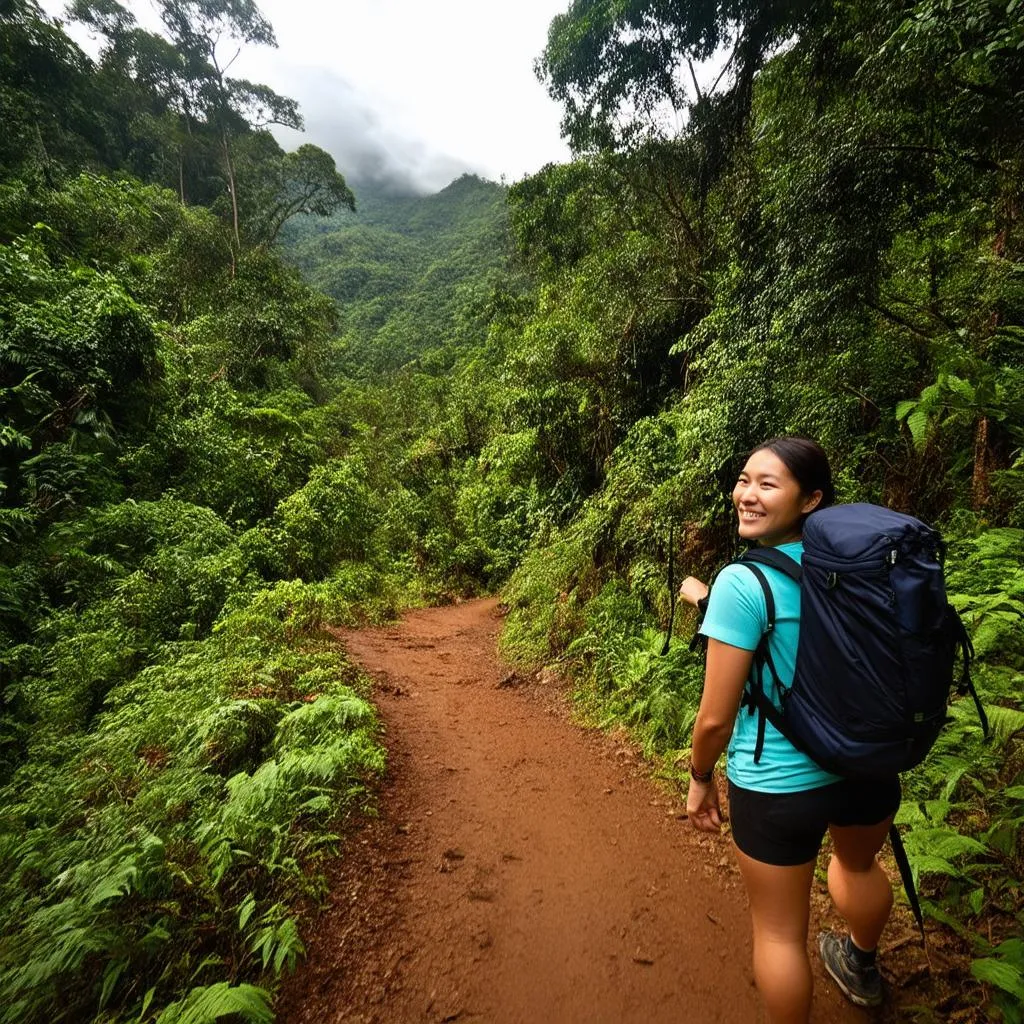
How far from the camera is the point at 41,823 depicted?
4.09 meters

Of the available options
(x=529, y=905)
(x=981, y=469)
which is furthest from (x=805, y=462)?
(x=981, y=469)

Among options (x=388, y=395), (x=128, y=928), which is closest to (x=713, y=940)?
(x=128, y=928)

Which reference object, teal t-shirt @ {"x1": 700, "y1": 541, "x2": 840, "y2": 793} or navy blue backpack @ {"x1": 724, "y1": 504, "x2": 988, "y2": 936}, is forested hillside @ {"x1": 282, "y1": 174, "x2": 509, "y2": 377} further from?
navy blue backpack @ {"x1": 724, "y1": 504, "x2": 988, "y2": 936}

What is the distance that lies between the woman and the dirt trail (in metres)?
1.10

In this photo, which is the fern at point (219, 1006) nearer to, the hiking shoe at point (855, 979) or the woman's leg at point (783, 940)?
the woman's leg at point (783, 940)

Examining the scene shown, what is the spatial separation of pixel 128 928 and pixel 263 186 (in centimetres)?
3524

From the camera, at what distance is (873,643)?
4.55 ft

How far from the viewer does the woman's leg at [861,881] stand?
1848 millimetres

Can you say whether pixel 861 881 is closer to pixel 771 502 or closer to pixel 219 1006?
pixel 771 502

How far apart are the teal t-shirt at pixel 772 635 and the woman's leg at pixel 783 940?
27 cm

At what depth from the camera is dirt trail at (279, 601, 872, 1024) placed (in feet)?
8.18

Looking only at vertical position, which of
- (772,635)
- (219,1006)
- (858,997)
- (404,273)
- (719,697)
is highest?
(404,273)

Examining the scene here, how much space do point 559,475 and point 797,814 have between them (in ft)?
40.6

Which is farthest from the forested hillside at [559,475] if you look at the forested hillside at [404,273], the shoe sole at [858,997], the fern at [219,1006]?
the forested hillside at [404,273]
